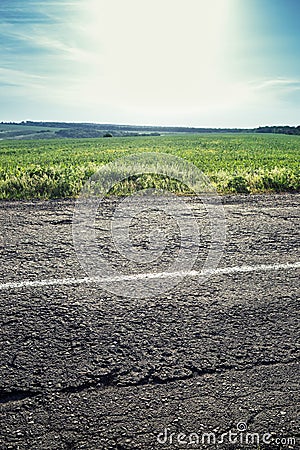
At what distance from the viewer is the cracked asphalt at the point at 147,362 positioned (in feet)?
6.81

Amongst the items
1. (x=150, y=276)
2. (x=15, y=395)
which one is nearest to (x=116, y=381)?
(x=15, y=395)

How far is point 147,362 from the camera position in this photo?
2576 millimetres

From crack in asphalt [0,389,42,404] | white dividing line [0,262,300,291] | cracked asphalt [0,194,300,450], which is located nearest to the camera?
cracked asphalt [0,194,300,450]

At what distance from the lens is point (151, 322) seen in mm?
3033

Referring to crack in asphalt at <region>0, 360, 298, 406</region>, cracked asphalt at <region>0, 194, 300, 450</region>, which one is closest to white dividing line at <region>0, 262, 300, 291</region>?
cracked asphalt at <region>0, 194, 300, 450</region>

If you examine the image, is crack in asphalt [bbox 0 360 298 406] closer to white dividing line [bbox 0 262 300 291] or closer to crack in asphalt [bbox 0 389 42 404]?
crack in asphalt [bbox 0 389 42 404]

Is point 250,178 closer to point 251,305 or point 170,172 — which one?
point 170,172

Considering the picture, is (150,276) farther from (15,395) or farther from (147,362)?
(15,395)

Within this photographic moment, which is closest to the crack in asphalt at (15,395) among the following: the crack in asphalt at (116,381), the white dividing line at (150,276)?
the crack in asphalt at (116,381)

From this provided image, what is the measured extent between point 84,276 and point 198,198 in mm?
3972

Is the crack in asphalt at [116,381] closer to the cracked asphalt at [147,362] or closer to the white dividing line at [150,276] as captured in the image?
the cracked asphalt at [147,362]

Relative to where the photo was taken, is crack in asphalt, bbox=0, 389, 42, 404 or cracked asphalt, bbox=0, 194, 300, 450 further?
crack in asphalt, bbox=0, 389, 42, 404

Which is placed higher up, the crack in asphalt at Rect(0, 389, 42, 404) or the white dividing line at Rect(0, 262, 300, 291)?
the white dividing line at Rect(0, 262, 300, 291)

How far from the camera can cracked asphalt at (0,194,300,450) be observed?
207 centimetres
